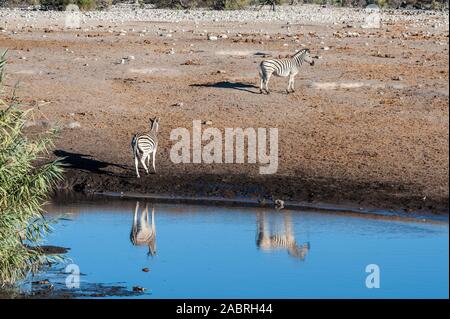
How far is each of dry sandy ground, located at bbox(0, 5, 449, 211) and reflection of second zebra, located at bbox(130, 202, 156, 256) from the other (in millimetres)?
1800

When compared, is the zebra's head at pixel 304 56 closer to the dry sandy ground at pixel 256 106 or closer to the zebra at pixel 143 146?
the dry sandy ground at pixel 256 106

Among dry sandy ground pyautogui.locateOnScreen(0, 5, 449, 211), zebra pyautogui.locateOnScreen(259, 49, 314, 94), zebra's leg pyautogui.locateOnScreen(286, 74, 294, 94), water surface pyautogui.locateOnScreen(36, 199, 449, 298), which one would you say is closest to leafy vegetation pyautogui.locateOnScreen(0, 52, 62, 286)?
water surface pyautogui.locateOnScreen(36, 199, 449, 298)

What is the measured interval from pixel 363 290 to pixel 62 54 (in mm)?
17956

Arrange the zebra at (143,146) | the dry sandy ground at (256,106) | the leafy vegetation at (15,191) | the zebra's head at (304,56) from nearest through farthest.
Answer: the leafy vegetation at (15,191)
the dry sandy ground at (256,106)
the zebra at (143,146)
the zebra's head at (304,56)

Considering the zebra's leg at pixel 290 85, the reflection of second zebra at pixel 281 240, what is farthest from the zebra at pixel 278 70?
the reflection of second zebra at pixel 281 240

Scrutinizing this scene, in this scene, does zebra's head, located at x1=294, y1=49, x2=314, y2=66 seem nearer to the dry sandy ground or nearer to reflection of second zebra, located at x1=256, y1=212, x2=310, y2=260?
the dry sandy ground

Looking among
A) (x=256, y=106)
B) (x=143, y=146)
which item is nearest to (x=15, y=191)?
(x=143, y=146)

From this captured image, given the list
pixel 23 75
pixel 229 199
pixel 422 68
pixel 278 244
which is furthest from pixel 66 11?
pixel 278 244

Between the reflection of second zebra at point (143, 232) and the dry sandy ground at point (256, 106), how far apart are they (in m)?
1.80

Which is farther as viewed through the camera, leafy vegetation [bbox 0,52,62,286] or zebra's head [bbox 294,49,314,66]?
zebra's head [bbox 294,49,314,66]

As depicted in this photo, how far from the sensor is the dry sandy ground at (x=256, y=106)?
19609 mm

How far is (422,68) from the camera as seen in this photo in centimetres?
2692

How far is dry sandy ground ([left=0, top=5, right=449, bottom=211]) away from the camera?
19609 mm

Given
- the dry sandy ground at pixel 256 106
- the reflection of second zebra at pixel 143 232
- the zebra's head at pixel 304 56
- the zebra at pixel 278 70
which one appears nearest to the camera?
the reflection of second zebra at pixel 143 232
